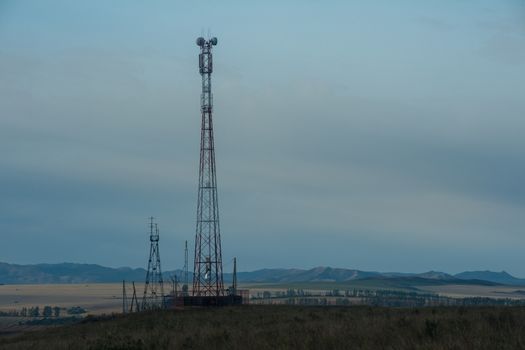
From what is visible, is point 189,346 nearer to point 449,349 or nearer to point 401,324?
point 401,324

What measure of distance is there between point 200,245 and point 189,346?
1284 inches

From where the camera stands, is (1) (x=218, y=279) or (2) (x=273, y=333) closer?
(2) (x=273, y=333)

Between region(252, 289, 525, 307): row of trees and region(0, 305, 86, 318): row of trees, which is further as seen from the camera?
region(0, 305, 86, 318): row of trees

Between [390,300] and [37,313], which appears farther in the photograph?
[37,313]

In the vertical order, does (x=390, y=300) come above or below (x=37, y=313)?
above

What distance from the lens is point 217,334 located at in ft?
80.3

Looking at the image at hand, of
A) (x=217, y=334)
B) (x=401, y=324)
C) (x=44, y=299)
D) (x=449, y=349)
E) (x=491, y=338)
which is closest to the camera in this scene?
(x=449, y=349)

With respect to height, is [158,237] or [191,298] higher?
[158,237]

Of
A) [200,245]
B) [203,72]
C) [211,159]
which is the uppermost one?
[203,72]

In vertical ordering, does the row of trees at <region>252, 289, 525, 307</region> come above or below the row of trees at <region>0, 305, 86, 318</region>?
above

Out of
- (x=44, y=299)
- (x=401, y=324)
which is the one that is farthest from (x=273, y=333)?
(x=44, y=299)

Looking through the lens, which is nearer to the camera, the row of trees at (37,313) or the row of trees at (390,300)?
the row of trees at (390,300)

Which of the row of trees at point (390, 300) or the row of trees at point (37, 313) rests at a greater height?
the row of trees at point (390, 300)

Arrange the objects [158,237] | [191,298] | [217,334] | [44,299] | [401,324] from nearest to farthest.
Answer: [401,324], [217,334], [191,298], [158,237], [44,299]
